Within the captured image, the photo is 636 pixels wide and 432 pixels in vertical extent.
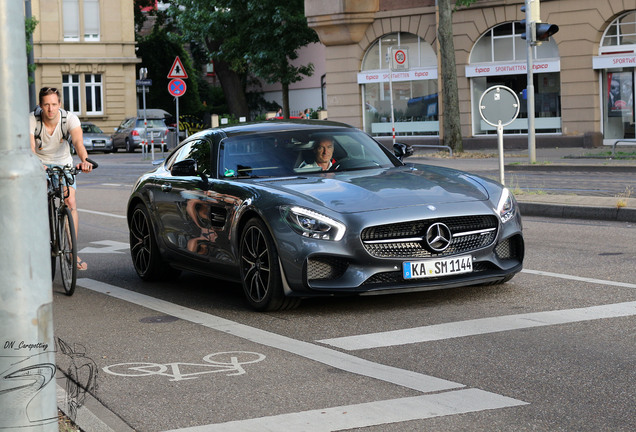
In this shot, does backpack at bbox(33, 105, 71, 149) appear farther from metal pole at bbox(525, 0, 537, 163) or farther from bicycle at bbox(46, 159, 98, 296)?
metal pole at bbox(525, 0, 537, 163)

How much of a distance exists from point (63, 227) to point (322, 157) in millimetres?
2302

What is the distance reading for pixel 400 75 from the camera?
39.0 m

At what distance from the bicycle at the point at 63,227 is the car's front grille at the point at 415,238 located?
281 centimetres

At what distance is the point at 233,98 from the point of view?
208ft

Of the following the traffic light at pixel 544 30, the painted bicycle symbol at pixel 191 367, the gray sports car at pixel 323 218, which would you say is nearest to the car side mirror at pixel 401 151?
the gray sports car at pixel 323 218

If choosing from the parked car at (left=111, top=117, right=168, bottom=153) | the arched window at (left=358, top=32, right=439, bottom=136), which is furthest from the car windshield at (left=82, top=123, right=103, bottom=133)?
the arched window at (left=358, top=32, right=439, bottom=136)

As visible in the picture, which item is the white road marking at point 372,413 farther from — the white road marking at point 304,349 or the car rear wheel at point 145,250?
the car rear wheel at point 145,250

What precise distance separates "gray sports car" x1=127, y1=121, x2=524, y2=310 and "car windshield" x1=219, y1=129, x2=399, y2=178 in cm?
1

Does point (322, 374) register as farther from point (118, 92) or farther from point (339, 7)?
point (118, 92)

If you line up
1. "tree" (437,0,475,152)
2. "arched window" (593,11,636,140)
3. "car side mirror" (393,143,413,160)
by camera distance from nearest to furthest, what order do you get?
"car side mirror" (393,143,413,160), "tree" (437,0,475,152), "arched window" (593,11,636,140)

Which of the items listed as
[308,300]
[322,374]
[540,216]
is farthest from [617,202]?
[322,374]

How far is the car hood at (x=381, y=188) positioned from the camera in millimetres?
7844

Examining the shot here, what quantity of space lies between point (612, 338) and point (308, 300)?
103 inches

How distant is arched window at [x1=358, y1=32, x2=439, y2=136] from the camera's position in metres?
38.3
